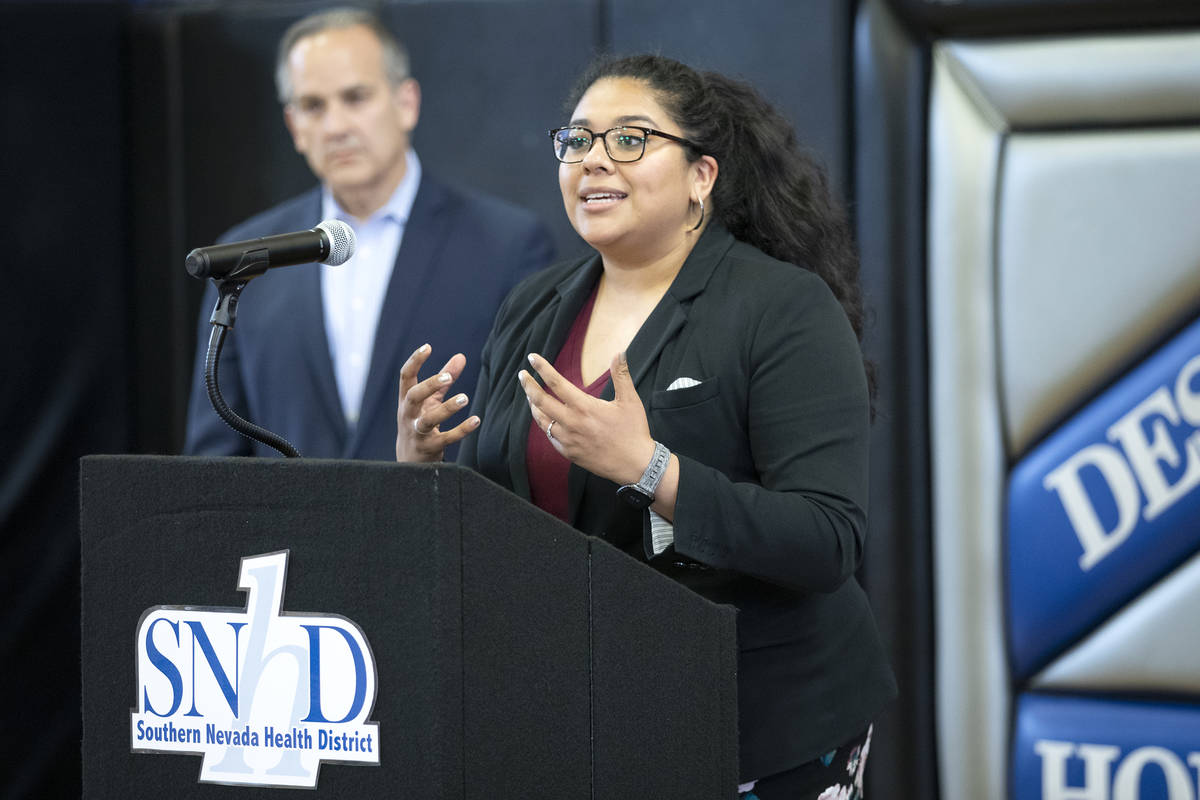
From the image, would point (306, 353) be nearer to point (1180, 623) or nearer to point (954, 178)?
point (954, 178)

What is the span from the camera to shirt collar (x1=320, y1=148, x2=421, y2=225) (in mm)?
2758

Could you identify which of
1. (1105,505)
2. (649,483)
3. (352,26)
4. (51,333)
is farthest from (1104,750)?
(51,333)

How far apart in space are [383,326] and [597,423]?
1.56 meters

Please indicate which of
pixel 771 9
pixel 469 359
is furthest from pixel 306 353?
pixel 771 9

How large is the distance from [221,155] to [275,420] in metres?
0.69

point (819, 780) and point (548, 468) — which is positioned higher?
point (548, 468)

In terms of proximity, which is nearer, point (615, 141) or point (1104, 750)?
point (615, 141)

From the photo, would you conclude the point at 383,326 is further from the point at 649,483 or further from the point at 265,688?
the point at 265,688

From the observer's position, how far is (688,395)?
4.59 feet

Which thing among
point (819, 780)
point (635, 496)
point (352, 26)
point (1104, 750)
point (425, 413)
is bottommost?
point (1104, 750)

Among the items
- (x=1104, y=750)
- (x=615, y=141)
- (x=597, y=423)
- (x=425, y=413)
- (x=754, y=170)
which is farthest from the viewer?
(x=1104, y=750)

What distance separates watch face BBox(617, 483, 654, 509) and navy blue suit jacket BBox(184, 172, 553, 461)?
4.58 feet

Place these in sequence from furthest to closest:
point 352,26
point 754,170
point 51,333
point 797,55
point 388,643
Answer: point 51,333 → point 352,26 → point 797,55 → point 754,170 → point 388,643

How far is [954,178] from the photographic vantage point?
2.53m
